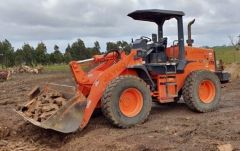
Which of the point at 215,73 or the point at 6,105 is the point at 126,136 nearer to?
the point at 215,73

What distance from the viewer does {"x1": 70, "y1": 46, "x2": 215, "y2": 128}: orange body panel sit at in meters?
8.44

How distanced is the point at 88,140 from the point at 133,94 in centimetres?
165

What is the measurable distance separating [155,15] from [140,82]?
86.3 inches

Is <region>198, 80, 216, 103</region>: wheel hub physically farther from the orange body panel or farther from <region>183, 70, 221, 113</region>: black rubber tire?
the orange body panel

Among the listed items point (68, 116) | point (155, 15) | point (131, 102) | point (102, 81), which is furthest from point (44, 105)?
point (155, 15)

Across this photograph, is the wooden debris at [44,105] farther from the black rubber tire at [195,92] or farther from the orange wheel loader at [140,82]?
the black rubber tire at [195,92]

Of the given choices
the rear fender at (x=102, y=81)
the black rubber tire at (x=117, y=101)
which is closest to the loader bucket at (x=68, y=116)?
the rear fender at (x=102, y=81)

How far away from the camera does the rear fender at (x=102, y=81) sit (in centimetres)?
823

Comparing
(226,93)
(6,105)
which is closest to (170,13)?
(226,93)

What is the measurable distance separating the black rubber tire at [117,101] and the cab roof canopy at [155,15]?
6.10 ft

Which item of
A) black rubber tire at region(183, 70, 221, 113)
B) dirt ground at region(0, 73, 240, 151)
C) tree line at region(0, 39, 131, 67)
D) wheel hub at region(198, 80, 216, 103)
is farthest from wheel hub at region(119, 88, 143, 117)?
tree line at region(0, 39, 131, 67)

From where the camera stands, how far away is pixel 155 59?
400 inches

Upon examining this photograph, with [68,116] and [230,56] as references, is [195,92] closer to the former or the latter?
[68,116]

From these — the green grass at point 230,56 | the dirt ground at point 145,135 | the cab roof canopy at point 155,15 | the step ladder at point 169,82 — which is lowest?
the dirt ground at point 145,135
